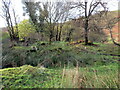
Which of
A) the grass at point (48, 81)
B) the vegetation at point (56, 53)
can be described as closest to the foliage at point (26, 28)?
the vegetation at point (56, 53)

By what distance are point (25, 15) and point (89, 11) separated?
6.55 meters

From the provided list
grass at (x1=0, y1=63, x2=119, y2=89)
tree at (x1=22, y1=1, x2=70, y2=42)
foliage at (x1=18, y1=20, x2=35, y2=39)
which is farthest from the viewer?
foliage at (x1=18, y1=20, x2=35, y2=39)

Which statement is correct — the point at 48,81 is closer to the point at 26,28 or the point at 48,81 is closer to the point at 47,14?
the point at 47,14

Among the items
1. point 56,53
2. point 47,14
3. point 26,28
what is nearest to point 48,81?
point 56,53

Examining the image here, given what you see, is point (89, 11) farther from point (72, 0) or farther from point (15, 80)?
point (15, 80)

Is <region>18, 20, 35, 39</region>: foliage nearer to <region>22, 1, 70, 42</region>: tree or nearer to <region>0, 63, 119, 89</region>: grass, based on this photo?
<region>22, 1, 70, 42</region>: tree

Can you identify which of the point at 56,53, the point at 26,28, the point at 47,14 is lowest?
the point at 56,53

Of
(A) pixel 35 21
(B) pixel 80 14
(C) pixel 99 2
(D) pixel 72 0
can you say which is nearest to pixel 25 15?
(A) pixel 35 21

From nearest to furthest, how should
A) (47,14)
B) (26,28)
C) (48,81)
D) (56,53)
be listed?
(48,81) → (56,53) → (47,14) → (26,28)

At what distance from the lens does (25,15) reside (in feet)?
30.4

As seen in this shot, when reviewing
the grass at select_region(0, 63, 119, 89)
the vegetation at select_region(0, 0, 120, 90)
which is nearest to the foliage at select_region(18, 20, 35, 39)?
the vegetation at select_region(0, 0, 120, 90)

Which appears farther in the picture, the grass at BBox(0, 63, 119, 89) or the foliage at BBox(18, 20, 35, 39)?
the foliage at BBox(18, 20, 35, 39)

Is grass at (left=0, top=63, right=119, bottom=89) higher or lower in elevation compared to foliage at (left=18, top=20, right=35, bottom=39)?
lower

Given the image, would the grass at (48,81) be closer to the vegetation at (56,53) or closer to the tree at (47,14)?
the vegetation at (56,53)
